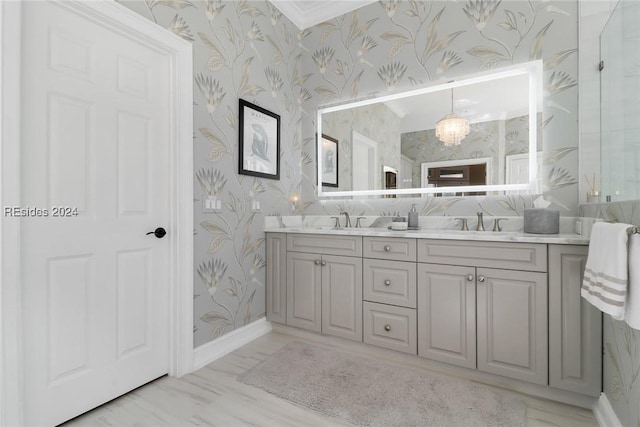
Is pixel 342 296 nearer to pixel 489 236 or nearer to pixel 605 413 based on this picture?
pixel 489 236

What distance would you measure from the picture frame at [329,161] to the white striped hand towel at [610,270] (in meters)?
2.01

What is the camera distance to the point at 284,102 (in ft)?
9.55

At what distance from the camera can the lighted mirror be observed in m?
2.18

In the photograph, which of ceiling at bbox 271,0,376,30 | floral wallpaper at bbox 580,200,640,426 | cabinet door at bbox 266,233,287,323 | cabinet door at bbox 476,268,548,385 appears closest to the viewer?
floral wallpaper at bbox 580,200,640,426

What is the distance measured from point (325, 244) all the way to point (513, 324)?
1.30 meters

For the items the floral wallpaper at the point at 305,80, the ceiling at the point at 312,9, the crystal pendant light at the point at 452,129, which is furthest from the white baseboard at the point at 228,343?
the ceiling at the point at 312,9

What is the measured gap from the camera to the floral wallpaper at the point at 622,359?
46.7 inches

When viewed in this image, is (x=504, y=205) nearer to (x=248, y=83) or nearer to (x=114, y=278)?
(x=248, y=83)

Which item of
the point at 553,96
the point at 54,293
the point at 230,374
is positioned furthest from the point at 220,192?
the point at 553,96

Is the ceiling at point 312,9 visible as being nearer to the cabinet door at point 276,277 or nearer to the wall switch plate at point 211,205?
the wall switch plate at point 211,205

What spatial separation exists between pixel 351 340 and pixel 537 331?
117 centimetres

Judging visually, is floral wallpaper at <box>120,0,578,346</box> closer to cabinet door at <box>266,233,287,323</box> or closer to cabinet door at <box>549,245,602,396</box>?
cabinet door at <box>266,233,287,323</box>

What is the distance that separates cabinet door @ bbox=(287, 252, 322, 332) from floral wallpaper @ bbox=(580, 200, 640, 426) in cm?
167

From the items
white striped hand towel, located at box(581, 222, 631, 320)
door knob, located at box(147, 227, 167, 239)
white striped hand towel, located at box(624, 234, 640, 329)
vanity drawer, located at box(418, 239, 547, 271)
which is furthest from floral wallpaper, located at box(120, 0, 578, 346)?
white striped hand towel, located at box(624, 234, 640, 329)
